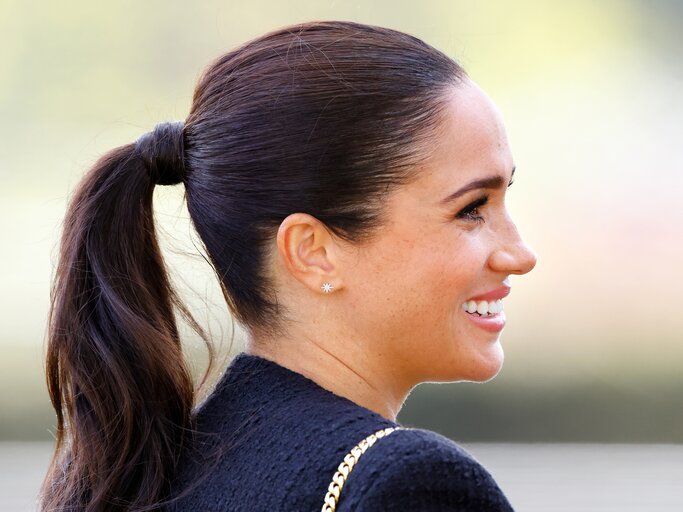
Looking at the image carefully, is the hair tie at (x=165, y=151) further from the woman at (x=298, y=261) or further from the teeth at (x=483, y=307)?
the teeth at (x=483, y=307)

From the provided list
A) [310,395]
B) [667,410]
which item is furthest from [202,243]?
[667,410]

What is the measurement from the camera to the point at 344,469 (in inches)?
44.9

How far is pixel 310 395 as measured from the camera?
1291 mm

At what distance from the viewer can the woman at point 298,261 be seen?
4.44ft

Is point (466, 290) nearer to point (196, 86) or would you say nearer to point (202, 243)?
point (202, 243)

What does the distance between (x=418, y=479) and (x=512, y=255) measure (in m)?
0.41

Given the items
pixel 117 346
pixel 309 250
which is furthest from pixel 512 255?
pixel 117 346

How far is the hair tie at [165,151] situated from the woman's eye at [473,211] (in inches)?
14.7

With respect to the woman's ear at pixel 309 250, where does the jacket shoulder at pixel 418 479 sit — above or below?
below

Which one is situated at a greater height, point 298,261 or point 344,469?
point 298,261

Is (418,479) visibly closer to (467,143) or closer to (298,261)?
(298,261)

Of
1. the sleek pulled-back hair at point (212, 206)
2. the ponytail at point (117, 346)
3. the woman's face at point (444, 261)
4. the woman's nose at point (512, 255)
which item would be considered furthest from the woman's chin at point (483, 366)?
the ponytail at point (117, 346)

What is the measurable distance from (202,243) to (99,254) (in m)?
0.13

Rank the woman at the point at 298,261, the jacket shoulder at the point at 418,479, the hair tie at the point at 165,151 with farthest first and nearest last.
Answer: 1. the hair tie at the point at 165,151
2. the woman at the point at 298,261
3. the jacket shoulder at the point at 418,479
